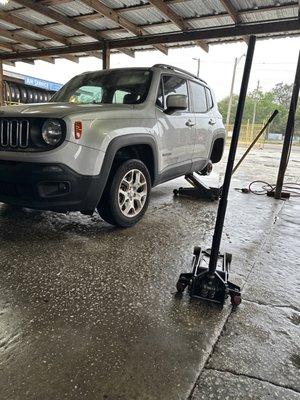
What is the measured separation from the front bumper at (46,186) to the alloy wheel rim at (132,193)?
0.49m

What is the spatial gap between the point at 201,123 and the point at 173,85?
0.89 metres

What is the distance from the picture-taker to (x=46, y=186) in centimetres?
275

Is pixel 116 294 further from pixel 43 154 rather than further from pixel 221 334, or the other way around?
pixel 43 154

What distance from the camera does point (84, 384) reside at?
1397 millimetres

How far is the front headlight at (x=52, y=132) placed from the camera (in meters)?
2.70

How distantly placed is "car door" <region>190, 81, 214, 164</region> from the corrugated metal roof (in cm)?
137

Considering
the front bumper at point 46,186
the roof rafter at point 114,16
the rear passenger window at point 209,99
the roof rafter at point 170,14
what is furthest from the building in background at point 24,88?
the front bumper at point 46,186

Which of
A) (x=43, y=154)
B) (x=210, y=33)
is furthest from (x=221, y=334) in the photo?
(x=210, y=33)

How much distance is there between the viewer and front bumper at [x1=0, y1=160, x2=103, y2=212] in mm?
2686

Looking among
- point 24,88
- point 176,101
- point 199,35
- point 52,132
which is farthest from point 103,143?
point 24,88

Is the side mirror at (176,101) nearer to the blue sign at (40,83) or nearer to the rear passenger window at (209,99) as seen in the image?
the rear passenger window at (209,99)

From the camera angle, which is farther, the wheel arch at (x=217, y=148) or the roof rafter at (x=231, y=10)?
the wheel arch at (x=217, y=148)

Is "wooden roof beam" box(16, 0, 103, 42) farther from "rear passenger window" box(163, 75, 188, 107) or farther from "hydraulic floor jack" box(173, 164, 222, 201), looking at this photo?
"hydraulic floor jack" box(173, 164, 222, 201)

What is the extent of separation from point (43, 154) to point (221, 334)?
6.51 ft
